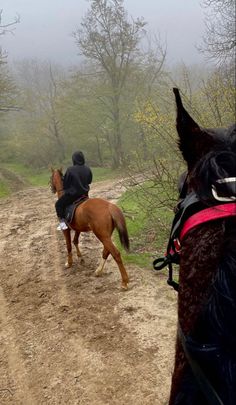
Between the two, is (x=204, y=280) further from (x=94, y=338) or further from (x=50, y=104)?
(x=50, y=104)

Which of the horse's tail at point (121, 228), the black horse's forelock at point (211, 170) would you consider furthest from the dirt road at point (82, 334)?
the black horse's forelock at point (211, 170)

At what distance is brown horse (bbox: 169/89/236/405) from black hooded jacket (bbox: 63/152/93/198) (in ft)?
20.1

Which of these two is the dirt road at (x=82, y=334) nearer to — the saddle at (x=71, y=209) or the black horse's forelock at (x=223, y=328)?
the saddle at (x=71, y=209)

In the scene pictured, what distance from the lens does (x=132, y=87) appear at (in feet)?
84.4

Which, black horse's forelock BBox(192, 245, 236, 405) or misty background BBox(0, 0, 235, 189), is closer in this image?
black horse's forelock BBox(192, 245, 236, 405)

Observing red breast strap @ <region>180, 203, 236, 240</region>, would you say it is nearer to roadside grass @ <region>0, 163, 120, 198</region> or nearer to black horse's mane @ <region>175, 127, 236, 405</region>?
black horse's mane @ <region>175, 127, 236, 405</region>

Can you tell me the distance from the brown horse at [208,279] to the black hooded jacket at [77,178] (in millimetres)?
6123

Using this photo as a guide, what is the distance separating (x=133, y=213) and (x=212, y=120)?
16.0ft

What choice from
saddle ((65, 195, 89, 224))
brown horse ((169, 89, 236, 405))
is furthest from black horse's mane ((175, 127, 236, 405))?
saddle ((65, 195, 89, 224))

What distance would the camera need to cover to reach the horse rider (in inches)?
284

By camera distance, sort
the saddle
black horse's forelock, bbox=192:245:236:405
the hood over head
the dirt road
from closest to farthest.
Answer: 1. black horse's forelock, bbox=192:245:236:405
2. the dirt road
3. the saddle
4. the hood over head

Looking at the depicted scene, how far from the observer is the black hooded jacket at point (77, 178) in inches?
283

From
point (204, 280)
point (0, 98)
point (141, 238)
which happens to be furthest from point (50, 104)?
point (204, 280)

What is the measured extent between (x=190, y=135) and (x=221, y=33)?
14368 mm
